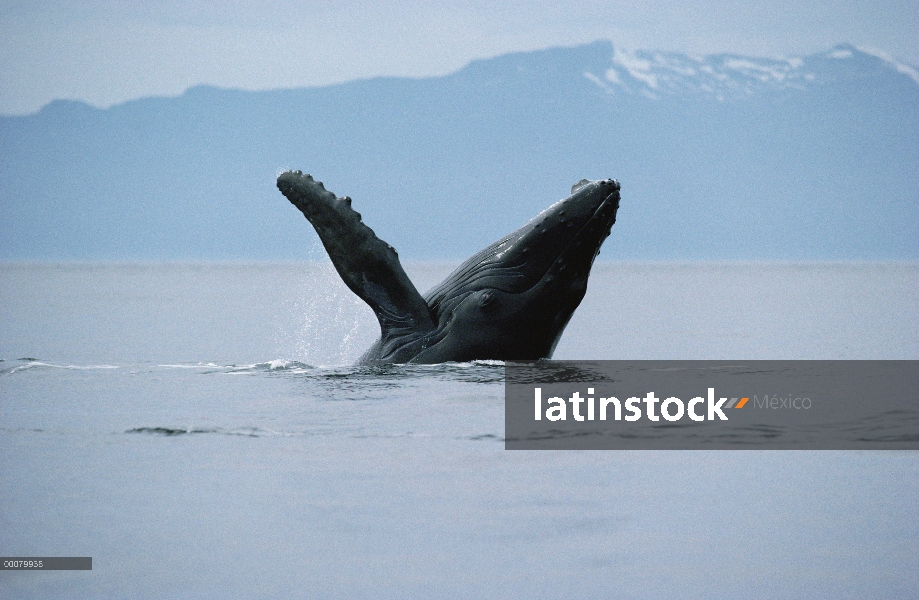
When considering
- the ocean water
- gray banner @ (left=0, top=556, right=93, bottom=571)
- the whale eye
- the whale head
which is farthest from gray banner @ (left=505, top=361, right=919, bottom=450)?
gray banner @ (left=0, top=556, right=93, bottom=571)

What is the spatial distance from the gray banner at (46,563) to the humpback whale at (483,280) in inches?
220

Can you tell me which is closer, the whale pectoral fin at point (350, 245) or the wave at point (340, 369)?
the whale pectoral fin at point (350, 245)

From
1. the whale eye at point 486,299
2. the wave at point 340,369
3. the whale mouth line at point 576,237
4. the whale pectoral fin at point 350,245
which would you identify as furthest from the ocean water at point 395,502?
the whale mouth line at point 576,237

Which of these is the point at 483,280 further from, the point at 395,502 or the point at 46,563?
the point at 46,563

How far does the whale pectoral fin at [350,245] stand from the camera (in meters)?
10.7

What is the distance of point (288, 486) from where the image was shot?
6.98 m

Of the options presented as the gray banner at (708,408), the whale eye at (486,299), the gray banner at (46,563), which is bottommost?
the gray banner at (46,563)

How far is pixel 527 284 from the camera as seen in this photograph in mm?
11094

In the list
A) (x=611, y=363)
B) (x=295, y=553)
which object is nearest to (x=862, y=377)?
(x=611, y=363)

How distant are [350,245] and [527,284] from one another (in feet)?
6.20

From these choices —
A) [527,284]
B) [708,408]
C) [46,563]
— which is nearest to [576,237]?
[527,284]

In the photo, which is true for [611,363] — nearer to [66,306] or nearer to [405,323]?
[405,323]

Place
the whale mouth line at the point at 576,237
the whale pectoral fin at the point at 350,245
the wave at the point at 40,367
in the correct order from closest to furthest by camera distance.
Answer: the whale pectoral fin at the point at 350,245 < the whale mouth line at the point at 576,237 < the wave at the point at 40,367

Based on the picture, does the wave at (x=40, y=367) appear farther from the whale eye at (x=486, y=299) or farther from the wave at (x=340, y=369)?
the whale eye at (x=486, y=299)
